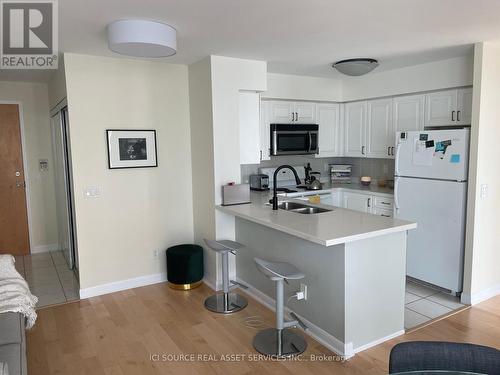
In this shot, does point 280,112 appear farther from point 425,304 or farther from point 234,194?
point 425,304

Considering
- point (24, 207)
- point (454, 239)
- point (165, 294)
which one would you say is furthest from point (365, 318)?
point (24, 207)

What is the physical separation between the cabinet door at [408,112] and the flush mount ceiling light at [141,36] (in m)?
2.88

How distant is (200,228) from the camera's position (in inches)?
167

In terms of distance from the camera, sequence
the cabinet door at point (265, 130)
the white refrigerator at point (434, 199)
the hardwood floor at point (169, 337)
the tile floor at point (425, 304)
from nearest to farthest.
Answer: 1. the hardwood floor at point (169, 337)
2. the tile floor at point (425, 304)
3. the white refrigerator at point (434, 199)
4. the cabinet door at point (265, 130)

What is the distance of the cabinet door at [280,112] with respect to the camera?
4.72 meters

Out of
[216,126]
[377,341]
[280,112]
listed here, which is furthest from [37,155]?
[377,341]

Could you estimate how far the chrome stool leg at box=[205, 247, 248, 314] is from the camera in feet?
11.4

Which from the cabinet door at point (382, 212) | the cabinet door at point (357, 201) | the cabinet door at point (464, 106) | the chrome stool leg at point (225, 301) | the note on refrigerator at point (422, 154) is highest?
the cabinet door at point (464, 106)

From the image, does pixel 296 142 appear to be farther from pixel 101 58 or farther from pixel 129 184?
pixel 101 58

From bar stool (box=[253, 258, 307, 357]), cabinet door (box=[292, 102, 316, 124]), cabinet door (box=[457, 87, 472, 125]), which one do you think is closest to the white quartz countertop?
bar stool (box=[253, 258, 307, 357])

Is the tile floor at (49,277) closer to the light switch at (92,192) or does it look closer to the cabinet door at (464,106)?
the light switch at (92,192)

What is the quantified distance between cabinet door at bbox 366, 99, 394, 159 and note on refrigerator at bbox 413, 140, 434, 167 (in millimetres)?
800

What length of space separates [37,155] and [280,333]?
14.3 ft

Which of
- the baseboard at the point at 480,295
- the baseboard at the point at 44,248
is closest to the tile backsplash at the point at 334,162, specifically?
the baseboard at the point at 480,295
